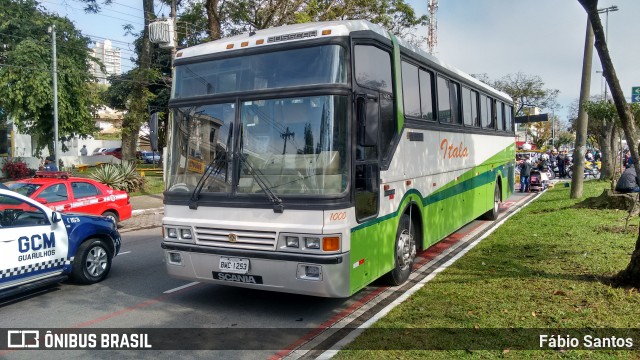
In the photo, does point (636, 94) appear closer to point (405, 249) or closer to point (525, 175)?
point (525, 175)

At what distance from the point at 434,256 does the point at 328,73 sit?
509 cm

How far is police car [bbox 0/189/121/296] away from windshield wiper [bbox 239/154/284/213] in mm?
3251

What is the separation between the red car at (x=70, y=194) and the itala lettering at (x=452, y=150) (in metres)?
8.03

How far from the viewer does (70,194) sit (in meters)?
12.1

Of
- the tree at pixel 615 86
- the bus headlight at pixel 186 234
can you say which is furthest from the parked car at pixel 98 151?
the tree at pixel 615 86

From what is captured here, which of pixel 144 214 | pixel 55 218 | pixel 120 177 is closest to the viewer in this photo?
pixel 55 218

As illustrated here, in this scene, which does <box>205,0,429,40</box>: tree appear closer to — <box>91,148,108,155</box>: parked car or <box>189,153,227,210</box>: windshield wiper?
<box>189,153,227,210</box>: windshield wiper

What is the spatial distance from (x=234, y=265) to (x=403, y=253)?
268 cm

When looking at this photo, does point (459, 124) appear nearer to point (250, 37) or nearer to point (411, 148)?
point (411, 148)

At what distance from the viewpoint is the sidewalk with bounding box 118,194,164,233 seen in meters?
15.3

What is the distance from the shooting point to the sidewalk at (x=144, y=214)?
15289mm

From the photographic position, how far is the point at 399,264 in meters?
7.27

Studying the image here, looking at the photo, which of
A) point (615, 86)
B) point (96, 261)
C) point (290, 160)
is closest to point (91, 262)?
point (96, 261)

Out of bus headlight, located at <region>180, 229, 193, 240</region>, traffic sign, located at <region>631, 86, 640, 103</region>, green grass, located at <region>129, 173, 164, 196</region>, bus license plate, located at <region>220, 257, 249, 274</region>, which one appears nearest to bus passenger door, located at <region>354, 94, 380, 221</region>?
bus license plate, located at <region>220, 257, 249, 274</region>
